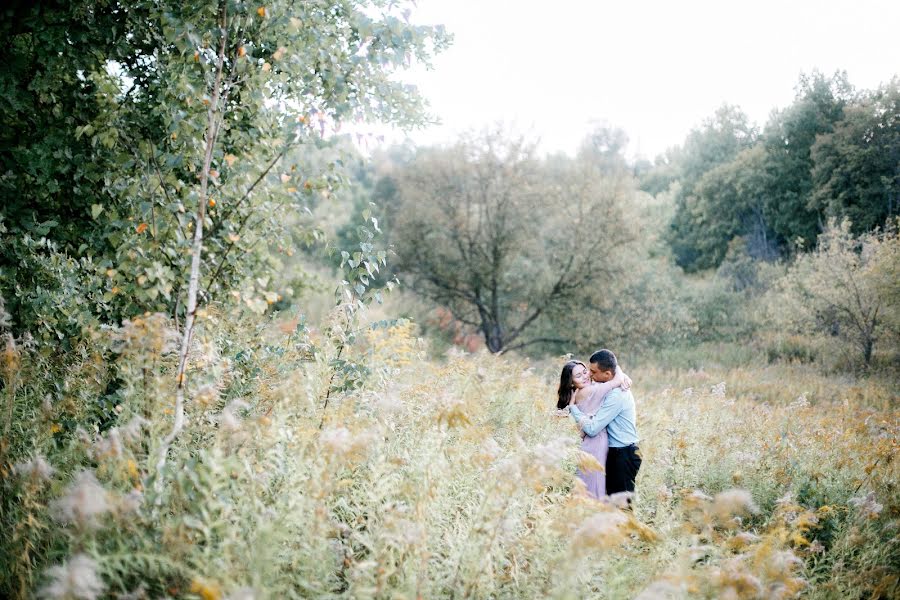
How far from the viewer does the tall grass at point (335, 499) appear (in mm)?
2594

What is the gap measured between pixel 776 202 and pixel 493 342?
2574 centimetres

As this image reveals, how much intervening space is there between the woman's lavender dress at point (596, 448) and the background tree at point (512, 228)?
1556cm

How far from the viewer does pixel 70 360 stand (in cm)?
498

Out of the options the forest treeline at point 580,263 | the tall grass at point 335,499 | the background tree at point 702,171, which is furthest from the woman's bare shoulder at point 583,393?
the background tree at point 702,171

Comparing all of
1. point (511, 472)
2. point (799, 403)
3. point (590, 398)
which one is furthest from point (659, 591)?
point (799, 403)

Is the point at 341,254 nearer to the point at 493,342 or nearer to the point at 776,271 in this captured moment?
the point at 493,342

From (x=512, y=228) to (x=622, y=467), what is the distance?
1635 cm

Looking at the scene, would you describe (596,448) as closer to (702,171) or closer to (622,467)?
(622,467)

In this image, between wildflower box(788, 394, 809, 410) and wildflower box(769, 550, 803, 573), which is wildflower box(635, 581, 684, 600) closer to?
wildflower box(769, 550, 803, 573)

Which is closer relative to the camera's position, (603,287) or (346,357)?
(346,357)

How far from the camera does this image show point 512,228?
20641 millimetres

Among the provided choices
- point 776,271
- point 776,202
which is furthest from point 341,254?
point 776,202

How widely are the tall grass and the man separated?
1.21 ft

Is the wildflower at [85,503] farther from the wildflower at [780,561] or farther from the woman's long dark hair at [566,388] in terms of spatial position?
the woman's long dark hair at [566,388]
